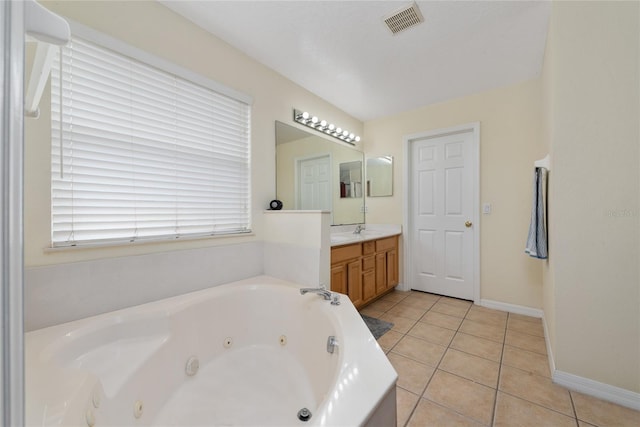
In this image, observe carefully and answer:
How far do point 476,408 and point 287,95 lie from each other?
105 inches

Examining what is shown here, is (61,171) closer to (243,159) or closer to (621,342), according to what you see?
(243,159)

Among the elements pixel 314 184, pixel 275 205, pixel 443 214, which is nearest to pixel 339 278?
pixel 275 205

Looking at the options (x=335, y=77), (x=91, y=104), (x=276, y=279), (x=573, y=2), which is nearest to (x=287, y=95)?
(x=335, y=77)

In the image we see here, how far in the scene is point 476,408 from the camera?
4.51ft

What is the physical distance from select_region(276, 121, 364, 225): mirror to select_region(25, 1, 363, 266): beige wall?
134 mm

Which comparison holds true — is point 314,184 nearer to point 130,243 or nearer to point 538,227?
point 130,243

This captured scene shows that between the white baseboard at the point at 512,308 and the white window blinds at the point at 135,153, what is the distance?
265 centimetres

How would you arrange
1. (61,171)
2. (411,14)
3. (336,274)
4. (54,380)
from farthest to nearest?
(336,274)
(411,14)
(61,171)
(54,380)

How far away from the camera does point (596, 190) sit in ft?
4.73

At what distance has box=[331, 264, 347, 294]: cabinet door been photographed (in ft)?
7.25

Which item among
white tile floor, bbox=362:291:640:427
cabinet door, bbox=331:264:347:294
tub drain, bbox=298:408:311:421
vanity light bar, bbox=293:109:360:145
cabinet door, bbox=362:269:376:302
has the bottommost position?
white tile floor, bbox=362:291:640:427

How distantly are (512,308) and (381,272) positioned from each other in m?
1.32

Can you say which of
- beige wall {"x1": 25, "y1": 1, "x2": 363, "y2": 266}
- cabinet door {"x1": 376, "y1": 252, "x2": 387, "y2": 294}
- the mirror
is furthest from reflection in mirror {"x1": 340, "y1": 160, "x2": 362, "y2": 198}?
cabinet door {"x1": 376, "y1": 252, "x2": 387, "y2": 294}

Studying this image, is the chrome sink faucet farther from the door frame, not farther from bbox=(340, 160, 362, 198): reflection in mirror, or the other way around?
the door frame
